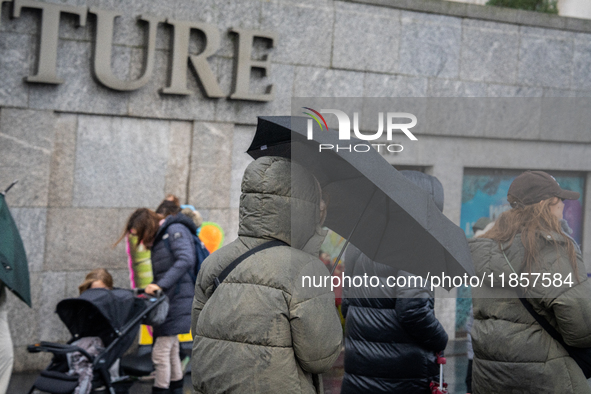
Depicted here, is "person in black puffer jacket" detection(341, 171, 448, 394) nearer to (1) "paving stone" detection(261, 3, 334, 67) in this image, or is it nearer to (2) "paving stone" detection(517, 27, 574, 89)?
(1) "paving stone" detection(261, 3, 334, 67)

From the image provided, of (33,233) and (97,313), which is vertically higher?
(33,233)

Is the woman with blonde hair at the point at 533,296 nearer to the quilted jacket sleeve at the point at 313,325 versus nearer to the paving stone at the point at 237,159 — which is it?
the quilted jacket sleeve at the point at 313,325

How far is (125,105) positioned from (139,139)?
418mm

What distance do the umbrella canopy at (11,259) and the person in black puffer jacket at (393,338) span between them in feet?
8.28

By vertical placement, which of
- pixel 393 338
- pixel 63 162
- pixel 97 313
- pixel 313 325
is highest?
pixel 63 162

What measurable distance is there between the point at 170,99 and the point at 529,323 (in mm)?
5402

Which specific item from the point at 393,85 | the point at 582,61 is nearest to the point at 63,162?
the point at 393,85

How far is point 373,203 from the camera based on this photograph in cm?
284

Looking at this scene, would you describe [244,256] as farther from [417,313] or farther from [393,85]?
[393,85]

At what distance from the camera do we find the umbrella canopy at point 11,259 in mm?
4715

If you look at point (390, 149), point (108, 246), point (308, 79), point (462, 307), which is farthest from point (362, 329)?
point (462, 307)

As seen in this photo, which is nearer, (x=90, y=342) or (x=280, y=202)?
(x=280, y=202)

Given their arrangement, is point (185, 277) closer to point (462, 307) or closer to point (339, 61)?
point (339, 61)

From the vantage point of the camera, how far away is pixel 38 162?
7.08 meters
